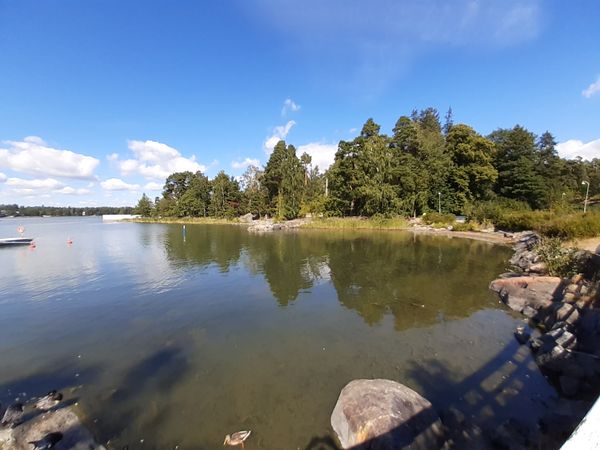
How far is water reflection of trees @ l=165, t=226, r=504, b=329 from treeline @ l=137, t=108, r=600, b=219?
18171 mm

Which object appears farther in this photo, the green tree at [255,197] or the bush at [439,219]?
the green tree at [255,197]

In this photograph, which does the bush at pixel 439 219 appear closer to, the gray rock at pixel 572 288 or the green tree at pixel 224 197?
the gray rock at pixel 572 288

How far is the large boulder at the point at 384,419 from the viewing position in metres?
4.53

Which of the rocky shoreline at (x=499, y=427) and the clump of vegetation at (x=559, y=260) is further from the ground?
the clump of vegetation at (x=559, y=260)

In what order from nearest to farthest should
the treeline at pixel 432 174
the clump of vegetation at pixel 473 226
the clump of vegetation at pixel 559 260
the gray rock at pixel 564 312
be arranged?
the gray rock at pixel 564 312 → the clump of vegetation at pixel 559 260 → the clump of vegetation at pixel 473 226 → the treeline at pixel 432 174

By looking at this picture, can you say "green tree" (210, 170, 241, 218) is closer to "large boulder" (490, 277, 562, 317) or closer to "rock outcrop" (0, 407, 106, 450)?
"large boulder" (490, 277, 562, 317)

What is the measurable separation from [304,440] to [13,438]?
5025 mm

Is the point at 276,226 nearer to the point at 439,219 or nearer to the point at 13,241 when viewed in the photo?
the point at 439,219

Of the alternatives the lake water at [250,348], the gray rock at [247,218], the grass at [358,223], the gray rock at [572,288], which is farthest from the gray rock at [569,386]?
the gray rock at [247,218]

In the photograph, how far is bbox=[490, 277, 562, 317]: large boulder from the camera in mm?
10406

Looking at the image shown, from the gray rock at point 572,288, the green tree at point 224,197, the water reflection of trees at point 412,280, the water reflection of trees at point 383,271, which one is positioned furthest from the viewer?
the green tree at point 224,197

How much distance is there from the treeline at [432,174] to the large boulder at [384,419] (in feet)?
134

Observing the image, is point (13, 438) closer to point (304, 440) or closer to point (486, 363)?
point (304, 440)

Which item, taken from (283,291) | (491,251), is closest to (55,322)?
(283,291)
